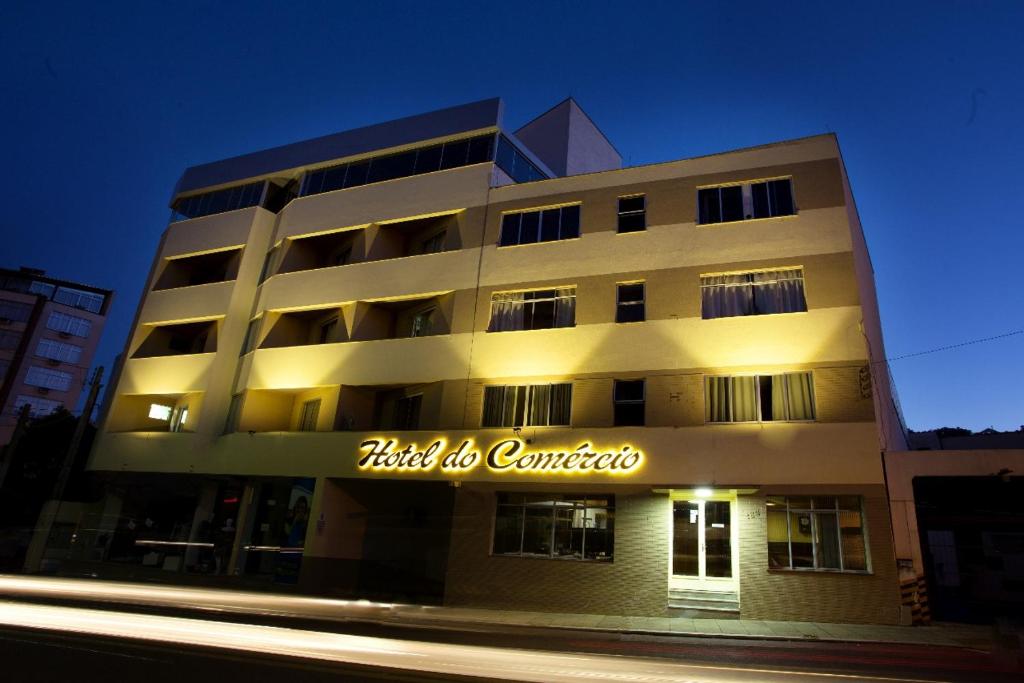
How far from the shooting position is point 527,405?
851 inches

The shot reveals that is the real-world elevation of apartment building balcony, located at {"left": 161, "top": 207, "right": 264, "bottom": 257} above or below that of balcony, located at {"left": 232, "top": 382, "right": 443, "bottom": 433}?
above

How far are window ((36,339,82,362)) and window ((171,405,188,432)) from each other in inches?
1762

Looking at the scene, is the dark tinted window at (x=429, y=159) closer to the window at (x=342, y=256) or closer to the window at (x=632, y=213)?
the window at (x=342, y=256)

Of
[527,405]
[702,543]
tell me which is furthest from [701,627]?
[527,405]

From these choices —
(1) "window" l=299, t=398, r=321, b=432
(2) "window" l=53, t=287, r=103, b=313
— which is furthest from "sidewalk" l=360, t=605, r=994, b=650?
(2) "window" l=53, t=287, r=103, b=313

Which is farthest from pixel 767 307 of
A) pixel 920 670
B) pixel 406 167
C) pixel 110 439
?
pixel 110 439

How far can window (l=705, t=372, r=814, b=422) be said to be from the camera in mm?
18188

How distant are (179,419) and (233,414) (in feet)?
→ 14.0

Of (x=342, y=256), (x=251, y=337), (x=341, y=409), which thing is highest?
(x=342, y=256)

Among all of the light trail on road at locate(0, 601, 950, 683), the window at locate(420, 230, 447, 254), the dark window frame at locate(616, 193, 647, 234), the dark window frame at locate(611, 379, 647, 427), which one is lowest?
the light trail on road at locate(0, 601, 950, 683)

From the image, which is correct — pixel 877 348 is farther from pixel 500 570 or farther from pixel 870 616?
pixel 500 570

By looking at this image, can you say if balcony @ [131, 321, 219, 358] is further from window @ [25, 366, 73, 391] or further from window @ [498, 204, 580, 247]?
window @ [25, 366, 73, 391]

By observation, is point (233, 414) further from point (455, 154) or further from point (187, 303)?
point (455, 154)

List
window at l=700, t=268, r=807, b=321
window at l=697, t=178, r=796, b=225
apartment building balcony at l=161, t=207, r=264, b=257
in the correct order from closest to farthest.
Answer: window at l=700, t=268, r=807, b=321, window at l=697, t=178, r=796, b=225, apartment building balcony at l=161, t=207, r=264, b=257
